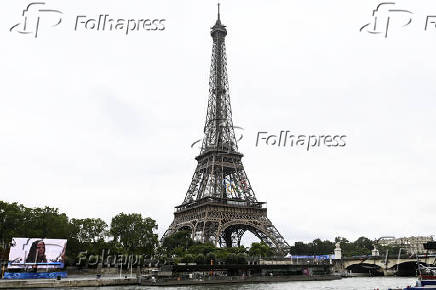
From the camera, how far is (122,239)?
299 ft

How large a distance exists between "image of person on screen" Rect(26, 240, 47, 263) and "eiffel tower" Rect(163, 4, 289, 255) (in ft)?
109

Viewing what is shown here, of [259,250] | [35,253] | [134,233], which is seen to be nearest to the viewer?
[35,253]

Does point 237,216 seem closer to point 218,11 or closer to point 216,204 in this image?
point 216,204

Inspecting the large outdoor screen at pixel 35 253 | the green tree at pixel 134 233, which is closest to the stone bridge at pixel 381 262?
the green tree at pixel 134 233

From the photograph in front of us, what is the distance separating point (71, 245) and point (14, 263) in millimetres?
25779

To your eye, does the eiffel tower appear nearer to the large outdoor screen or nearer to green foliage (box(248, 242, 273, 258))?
green foliage (box(248, 242, 273, 258))

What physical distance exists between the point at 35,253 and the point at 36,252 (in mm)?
223

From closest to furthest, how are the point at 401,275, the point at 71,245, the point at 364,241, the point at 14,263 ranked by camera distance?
the point at 14,263 < the point at 71,245 < the point at 401,275 < the point at 364,241

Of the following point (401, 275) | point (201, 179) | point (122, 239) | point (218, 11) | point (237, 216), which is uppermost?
point (218, 11)

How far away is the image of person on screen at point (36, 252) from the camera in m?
65.9

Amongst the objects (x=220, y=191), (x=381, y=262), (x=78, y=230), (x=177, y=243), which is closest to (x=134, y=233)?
(x=177, y=243)

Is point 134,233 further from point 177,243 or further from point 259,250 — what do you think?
point 259,250

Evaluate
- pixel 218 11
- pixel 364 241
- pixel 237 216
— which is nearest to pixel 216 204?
pixel 237 216

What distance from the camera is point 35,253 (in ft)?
217
